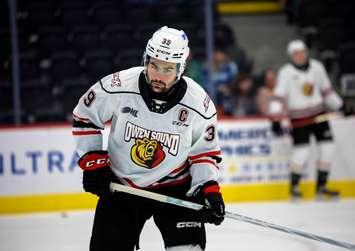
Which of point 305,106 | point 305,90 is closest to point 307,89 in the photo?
point 305,90

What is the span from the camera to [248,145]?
19.6 ft

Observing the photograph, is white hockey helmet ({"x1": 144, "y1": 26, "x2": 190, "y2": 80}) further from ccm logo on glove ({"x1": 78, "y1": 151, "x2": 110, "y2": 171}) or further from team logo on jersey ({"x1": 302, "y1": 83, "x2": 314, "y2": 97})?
team logo on jersey ({"x1": 302, "y1": 83, "x2": 314, "y2": 97})

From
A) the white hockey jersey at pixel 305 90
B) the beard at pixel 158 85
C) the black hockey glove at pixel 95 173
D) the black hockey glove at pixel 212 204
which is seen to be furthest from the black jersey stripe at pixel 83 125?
the white hockey jersey at pixel 305 90

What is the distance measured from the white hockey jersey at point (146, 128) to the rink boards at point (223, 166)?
2.97m

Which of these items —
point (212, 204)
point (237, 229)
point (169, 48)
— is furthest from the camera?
point (237, 229)

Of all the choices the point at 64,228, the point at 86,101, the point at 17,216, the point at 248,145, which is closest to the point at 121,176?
the point at 86,101

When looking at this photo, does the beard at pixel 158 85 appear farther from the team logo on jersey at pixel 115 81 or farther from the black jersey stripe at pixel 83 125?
the black jersey stripe at pixel 83 125

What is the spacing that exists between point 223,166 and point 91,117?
3.29 meters

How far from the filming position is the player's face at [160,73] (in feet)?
8.45

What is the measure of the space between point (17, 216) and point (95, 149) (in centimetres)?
295

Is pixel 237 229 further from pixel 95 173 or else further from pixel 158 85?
pixel 158 85

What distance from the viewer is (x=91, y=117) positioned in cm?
271

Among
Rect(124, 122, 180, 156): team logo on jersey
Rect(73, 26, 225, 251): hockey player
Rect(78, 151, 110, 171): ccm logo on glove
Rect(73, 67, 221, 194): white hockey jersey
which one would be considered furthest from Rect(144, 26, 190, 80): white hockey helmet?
Rect(78, 151, 110, 171): ccm logo on glove

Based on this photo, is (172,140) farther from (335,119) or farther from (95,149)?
(335,119)
